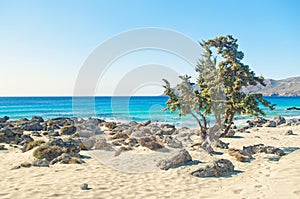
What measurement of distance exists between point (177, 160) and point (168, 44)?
11869 millimetres

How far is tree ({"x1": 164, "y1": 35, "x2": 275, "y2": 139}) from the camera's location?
15164mm

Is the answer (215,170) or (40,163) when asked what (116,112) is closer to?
(40,163)

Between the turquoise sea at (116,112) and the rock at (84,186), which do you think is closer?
the rock at (84,186)

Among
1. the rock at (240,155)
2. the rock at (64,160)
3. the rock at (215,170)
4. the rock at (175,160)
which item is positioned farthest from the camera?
the rock at (240,155)

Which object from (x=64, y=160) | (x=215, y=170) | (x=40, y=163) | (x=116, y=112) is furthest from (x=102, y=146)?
(x=116, y=112)

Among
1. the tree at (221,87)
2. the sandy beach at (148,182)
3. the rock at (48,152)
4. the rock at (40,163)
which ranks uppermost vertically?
the tree at (221,87)

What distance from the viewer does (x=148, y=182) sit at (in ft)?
31.7

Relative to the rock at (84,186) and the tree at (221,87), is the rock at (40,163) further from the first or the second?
the tree at (221,87)

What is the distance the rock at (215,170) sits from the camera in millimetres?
10211

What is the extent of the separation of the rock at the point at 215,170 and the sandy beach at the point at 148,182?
0.30 metres

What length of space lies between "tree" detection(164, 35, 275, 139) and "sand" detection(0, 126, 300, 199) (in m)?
4.25

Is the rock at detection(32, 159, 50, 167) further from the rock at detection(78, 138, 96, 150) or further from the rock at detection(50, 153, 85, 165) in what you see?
the rock at detection(78, 138, 96, 150)

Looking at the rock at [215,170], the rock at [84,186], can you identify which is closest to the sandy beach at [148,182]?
the rock at [84,186]

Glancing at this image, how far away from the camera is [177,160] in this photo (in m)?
11.8
